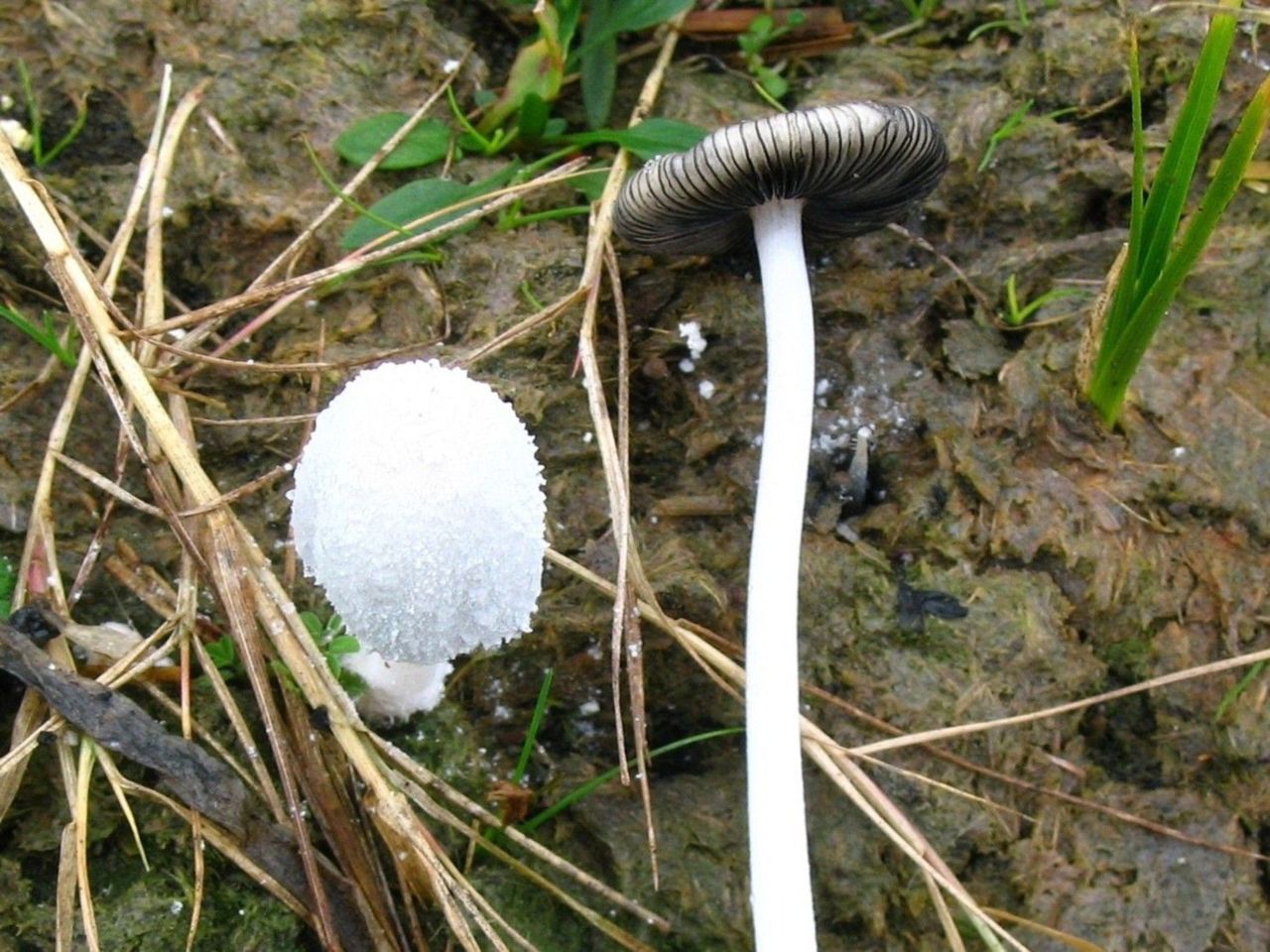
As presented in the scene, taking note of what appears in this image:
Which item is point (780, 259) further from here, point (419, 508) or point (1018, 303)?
point (419, 508)

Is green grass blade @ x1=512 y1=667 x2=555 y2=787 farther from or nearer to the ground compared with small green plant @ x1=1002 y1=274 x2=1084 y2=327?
nearer to the ground

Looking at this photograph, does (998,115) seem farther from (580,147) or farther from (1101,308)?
(580,147)

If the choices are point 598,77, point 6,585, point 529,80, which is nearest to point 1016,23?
point 598,77

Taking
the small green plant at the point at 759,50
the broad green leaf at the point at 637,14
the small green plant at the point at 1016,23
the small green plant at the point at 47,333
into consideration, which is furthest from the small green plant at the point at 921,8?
the small green plant at the point at 47,333

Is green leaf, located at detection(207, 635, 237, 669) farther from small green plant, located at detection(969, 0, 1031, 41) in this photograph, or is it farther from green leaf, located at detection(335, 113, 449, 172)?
small green plant, located at detection(969, 0, 1031, 41)

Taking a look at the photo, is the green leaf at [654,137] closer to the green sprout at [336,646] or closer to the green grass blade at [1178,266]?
the green grass blade at [1178,266]

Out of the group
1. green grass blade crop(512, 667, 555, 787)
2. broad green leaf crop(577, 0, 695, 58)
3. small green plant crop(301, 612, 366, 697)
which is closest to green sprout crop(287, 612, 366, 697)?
small green plant crop(301, 612, 366, 697)

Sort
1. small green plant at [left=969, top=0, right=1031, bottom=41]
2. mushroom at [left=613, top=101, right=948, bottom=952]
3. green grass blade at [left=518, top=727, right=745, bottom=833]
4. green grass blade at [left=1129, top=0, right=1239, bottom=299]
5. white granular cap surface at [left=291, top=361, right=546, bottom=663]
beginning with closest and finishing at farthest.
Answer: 1. white granular cap surface at [left=291, top=361, right=546, bottom=663]
2. green grass blade at [left=1129, top=0, right=1239, bottom=299]
3. mushroom at [left=613, top=101, right=948, bottom=952]
4. green grass blade at [left=518, top=727, right=745, bottom=833]
5. small green plant at [left=969, top=0, right=1031, bottom=41]
